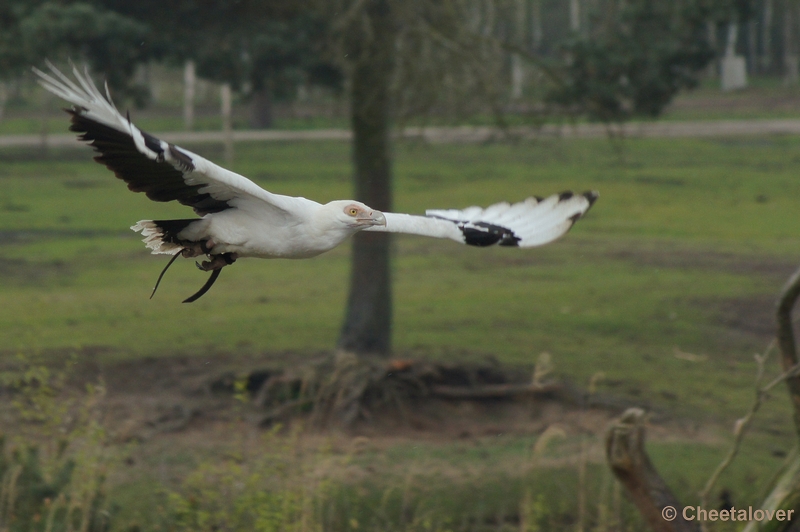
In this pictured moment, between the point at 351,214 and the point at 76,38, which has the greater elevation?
the point at 76,38

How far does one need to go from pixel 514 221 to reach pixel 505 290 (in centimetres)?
1046

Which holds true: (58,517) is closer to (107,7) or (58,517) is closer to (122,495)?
(122,495)

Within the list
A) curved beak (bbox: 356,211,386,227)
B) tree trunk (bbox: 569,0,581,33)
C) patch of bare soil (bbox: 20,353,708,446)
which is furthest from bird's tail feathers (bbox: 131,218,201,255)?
tree trunk (bbox: 569,0,581,33)

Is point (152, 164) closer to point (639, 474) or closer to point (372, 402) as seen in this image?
point (639, 474)

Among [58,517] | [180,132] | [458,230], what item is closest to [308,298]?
[58,517]

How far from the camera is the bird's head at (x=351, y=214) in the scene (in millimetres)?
4500

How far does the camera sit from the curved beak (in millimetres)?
4560

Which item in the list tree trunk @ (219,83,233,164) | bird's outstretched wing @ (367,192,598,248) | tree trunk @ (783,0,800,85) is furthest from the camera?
tree trunk @ (783,0,800,85)

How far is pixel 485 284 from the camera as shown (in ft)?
57.4

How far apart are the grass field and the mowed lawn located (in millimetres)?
48

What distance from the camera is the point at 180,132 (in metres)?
34.8

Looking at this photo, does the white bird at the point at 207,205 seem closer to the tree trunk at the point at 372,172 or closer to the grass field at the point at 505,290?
the grass field at the point at 505,290

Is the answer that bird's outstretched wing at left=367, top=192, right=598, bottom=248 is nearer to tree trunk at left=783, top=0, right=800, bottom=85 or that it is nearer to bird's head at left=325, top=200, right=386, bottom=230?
bird's head at left=325, top=200, right=386, bottom=230

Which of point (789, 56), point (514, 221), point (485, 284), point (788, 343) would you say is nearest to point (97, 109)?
point (514, 221)
